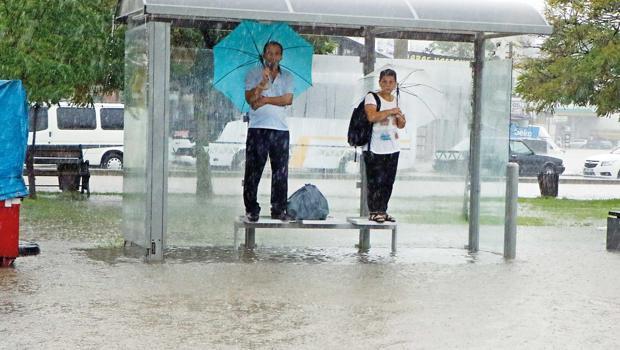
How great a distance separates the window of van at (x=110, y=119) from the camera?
3725 cm

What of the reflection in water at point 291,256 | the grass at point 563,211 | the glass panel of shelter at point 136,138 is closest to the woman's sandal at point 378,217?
the reflection in water at point 291,256

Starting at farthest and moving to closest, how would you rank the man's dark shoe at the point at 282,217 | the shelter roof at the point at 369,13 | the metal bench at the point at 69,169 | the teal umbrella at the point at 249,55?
the metal bench at the point at 69,169 → the teal umbrella at the point at 249,55 → the man's dark shoe at the point at 282,217 → the shelter roof at the point at 369,13

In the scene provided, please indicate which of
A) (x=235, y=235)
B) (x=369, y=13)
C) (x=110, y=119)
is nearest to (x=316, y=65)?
(x=369, y=13)

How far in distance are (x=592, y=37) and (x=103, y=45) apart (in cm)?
1045

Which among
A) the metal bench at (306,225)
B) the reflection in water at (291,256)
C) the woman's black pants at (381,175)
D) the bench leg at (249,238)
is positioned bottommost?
the reflection in water at (291,256)

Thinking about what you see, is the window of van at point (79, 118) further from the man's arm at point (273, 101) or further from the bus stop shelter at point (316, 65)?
the man's arm at point (273, 101)

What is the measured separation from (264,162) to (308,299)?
11.7 feet

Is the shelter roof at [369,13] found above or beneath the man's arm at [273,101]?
above

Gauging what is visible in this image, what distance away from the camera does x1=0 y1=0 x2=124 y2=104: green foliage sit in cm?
1791

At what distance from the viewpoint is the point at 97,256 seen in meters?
12.3

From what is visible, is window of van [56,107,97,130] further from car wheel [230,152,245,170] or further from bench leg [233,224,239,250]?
bench leg [233,224,239,250]

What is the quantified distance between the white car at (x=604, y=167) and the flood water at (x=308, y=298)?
27741mm

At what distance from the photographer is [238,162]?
1374cm

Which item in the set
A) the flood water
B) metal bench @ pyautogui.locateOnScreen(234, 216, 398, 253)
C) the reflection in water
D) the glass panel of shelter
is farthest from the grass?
the glass panel of shelter
